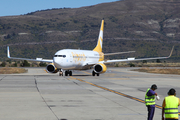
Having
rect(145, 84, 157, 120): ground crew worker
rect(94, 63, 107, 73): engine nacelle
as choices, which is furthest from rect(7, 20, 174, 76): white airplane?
rect(145, 84, 157, 120): ground crew worker

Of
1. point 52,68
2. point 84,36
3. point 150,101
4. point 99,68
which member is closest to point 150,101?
point 150,101

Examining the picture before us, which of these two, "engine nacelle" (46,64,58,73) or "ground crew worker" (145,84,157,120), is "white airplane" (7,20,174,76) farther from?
"ground crew worker" (145,84,157,120)

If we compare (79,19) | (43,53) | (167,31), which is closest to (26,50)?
(43,53)

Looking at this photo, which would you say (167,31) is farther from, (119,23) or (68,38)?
(68,38)

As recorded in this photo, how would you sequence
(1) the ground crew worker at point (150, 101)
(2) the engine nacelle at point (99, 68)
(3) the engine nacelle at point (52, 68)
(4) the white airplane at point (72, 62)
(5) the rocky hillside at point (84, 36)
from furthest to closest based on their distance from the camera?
(5) the rocky hillside at point (84, 36) → (2) the engine nacelle at point (99, 68) → (3) the engine nacelle at point (52, 68) → (4) the white airplane at point (72, 62) → (1) the ground crew worker at point (150, 101)

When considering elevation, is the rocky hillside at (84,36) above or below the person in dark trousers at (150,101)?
above

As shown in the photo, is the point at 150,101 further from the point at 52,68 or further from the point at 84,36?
the point at 84,36

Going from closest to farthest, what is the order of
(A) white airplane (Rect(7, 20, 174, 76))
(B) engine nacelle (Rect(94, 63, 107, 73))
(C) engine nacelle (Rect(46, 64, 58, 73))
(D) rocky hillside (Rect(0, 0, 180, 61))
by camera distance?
(A) white airplane (Rect(7, 20, 174, 76)) → (C) engine nacelle (Rect(46, 64, 58, 73)) → (B) engine nacelle (Rect(94, 63, 107, 73)) → (D) rocky hillside (Rect(0, 0, 180, 61))

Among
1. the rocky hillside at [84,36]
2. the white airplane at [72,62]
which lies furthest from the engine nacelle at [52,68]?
the rocky hillside at [84,36]

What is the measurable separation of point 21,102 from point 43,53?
401ft

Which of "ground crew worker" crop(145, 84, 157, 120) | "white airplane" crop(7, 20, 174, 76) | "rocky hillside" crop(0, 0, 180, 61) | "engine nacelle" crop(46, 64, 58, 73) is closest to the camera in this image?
"ground crew worker" crop(145, 84, 157, 120)

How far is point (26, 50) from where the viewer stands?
140 m

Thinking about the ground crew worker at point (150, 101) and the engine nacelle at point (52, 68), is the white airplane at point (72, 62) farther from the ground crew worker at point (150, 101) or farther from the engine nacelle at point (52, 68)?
the ground crew worker at point (150, 101)

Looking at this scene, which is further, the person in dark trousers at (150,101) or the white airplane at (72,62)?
the white airplane at (72,62)
